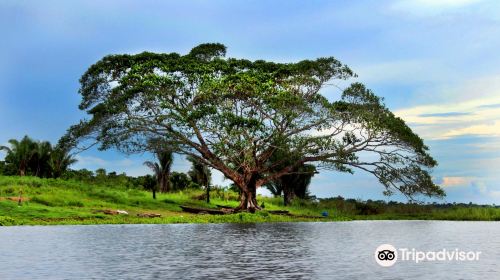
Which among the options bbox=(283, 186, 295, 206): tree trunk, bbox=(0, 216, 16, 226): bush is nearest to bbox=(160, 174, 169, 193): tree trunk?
bbox=(283, 186, 295, 206): tree trunk

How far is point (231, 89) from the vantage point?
138ft

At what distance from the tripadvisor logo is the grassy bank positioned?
64.1 feet

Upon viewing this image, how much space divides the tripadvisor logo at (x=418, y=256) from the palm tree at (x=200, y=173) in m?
28.8

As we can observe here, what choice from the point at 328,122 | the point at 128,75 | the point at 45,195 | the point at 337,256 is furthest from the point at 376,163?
the point at 337,256

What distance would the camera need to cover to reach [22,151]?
54.1m

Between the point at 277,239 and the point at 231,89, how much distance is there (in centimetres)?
2038

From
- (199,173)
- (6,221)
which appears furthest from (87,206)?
(199,173)

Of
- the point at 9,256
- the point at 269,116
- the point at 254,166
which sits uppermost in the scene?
the point at 269,116

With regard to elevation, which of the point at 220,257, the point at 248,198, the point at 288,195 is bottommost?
the point at 220,257

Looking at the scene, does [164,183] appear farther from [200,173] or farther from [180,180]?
[180,180]

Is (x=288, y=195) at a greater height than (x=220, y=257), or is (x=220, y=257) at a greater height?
(x=288, y=195)

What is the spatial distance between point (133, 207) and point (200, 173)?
53.2 feet

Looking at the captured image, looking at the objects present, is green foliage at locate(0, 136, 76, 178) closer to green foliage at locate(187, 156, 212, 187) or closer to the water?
green foliage at locate(187, 156, 212, 187)

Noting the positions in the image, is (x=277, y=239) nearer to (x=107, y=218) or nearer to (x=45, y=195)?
(x=107, y=218)
